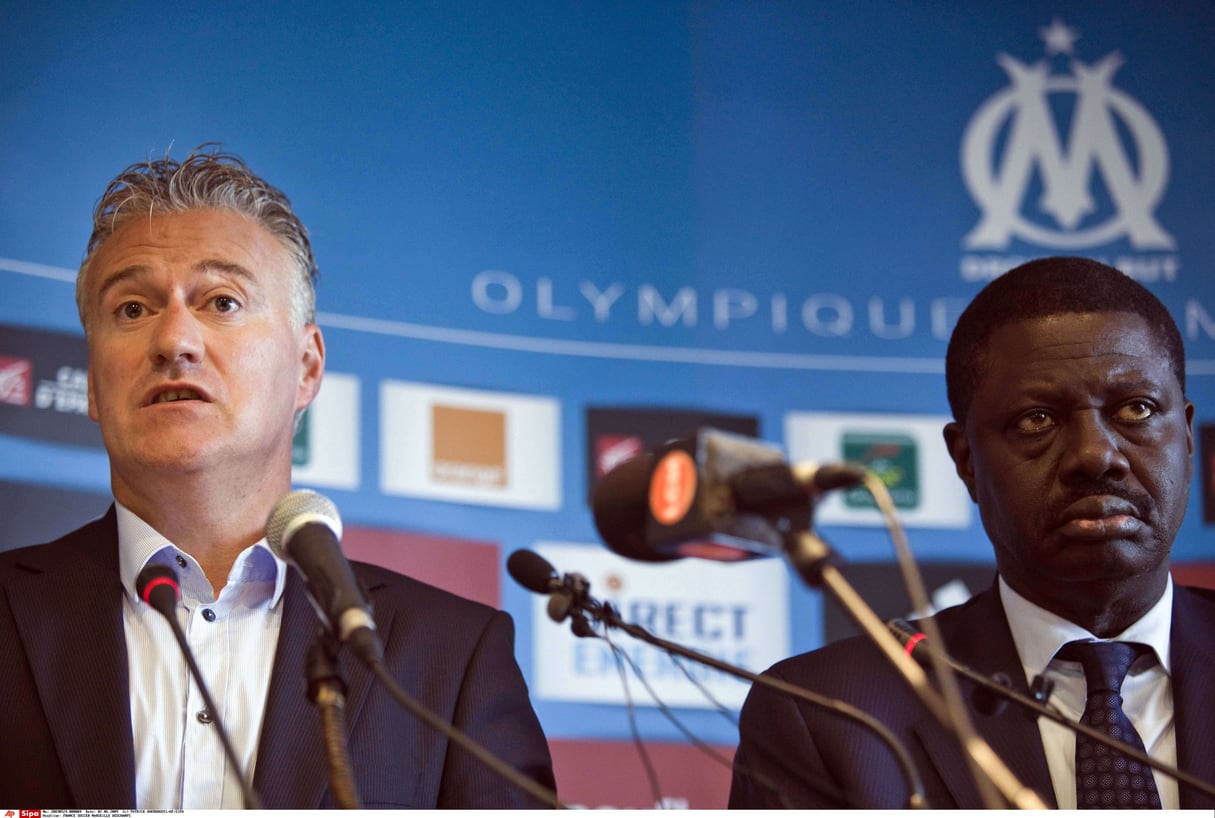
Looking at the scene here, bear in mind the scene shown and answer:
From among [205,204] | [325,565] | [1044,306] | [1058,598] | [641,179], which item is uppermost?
[641,179]

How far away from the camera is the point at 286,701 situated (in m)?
2.47

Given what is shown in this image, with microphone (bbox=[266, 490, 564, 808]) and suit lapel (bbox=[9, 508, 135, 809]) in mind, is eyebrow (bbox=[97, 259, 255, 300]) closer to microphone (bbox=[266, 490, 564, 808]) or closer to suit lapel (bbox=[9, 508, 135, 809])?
suit lapel (bbox=[9, 508, 135, 809])

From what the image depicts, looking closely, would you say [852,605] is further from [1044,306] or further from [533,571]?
[1044,306]

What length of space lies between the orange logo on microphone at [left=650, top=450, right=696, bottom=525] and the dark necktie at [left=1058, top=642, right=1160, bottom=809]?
1.02 meters

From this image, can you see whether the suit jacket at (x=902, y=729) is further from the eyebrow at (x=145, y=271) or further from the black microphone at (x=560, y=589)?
the eyebrow at (x=145, y=271)

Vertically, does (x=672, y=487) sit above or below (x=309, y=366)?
below

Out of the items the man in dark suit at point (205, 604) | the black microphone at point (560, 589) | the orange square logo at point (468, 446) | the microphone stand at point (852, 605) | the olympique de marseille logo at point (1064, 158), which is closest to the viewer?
the microphone stand at point (852, 605)

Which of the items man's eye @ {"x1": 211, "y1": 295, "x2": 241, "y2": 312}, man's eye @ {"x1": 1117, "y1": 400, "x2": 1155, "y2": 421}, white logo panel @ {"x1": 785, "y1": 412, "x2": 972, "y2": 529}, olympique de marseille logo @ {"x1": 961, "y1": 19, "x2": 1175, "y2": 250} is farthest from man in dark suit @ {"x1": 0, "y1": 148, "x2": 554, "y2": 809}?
olympique de marseille logo @ {"x1": 961, "y1": 19, "x2": 1175, "y2": 250}

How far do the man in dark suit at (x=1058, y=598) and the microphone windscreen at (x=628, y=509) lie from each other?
2.70ft

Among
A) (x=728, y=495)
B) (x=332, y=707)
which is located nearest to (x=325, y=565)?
(x=332, y=707)

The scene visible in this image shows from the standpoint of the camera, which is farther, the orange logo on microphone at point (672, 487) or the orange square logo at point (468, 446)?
the orange square logo at point (468, 446)

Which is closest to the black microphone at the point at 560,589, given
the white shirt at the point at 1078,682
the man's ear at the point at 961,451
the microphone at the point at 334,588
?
the microphone at the point at 334,588

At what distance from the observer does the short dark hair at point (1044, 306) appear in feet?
9.10

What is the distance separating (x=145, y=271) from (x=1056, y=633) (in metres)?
1.80
